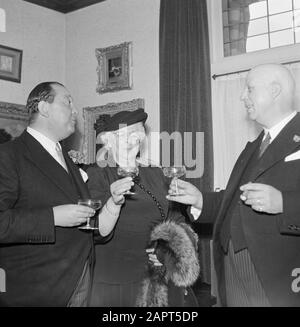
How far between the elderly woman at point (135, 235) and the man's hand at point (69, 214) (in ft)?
1.01

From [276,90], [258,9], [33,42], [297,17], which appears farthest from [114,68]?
[276,90]

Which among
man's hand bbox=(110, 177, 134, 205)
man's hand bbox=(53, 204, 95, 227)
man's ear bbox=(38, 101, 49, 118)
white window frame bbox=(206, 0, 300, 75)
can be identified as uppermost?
white window frame bbox=(206, 0, 300, 75)

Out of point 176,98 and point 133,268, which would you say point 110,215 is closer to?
point 133,268

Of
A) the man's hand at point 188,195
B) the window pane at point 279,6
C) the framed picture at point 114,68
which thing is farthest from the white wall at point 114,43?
the man's hand at point 188,195

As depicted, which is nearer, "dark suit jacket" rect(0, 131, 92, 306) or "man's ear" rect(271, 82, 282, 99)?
"dark suit jacket" rect(0, 131, 92, 306)

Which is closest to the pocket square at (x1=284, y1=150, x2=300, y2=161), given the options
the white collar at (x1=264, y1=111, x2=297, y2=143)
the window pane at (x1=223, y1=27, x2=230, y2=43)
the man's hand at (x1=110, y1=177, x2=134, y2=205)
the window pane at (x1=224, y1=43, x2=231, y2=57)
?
the white collar at (x1=264, y1=111, x2=297, y2=143)

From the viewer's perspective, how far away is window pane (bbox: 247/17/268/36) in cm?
529

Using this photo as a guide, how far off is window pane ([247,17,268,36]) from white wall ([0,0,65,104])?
2.95 m

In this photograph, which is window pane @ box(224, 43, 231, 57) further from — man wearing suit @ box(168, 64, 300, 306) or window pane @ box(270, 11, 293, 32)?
man wearing suit @ box(168, 64, 300, 306)

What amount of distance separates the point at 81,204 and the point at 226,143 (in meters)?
3.20

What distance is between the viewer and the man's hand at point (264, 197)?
2.05 m

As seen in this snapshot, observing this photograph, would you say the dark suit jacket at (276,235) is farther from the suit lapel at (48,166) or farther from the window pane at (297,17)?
the window pane at (297,17)

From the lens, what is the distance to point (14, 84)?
238 inches
